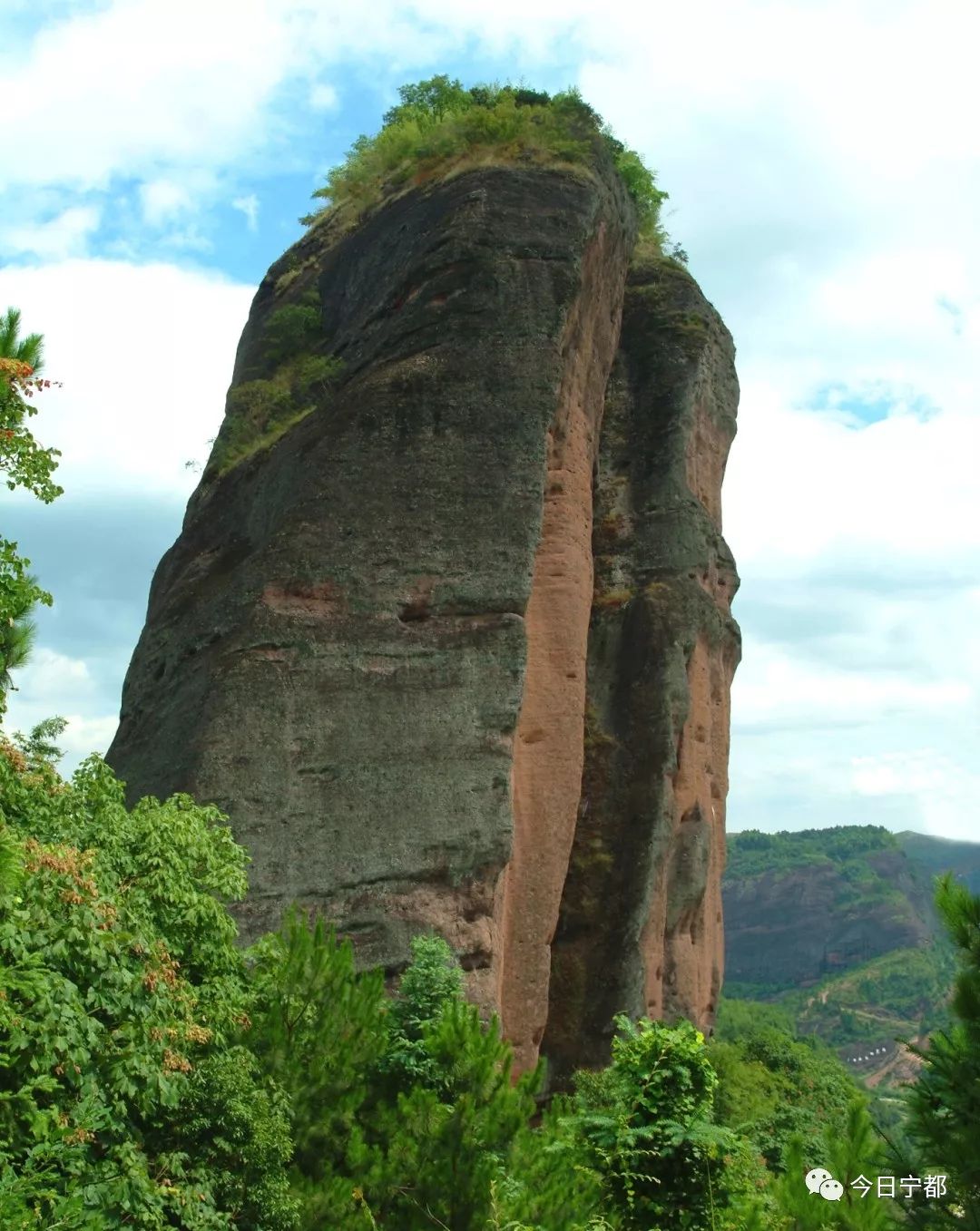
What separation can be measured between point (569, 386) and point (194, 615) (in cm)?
677

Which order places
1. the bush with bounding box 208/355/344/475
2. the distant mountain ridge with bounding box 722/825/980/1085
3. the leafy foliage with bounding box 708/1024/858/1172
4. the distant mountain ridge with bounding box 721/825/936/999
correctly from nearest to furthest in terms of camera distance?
the bush with bounding box 208/355/344/475 → the leafy foliage with bounding box 708/1024/858/1172 → the distant mountain ridge with bounding box 722/825/980/1085 → the distant mountain ridge with bounding box 721/825/936/999

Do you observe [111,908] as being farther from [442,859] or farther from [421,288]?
[421,288]

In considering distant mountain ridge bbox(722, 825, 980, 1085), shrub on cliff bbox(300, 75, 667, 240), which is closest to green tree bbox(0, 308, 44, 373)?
shrub on cliff bbox(300, 75, 667, 240)

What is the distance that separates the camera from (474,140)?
22.9m

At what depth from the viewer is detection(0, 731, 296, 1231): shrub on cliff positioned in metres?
8.93

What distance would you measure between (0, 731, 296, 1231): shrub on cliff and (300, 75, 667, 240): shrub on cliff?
1399cm

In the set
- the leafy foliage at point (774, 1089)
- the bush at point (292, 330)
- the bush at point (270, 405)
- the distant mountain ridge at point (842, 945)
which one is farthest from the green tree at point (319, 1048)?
the distant mountain ridge at point (842, 945)

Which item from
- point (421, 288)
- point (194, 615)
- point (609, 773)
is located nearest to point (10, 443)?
point (194, 615)

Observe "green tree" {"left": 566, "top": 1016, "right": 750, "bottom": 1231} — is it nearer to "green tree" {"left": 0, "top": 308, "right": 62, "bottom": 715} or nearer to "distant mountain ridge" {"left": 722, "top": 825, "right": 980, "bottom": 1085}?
"green tree" {"left": 0, "top": 308, "right": 62, "bottom": 715}

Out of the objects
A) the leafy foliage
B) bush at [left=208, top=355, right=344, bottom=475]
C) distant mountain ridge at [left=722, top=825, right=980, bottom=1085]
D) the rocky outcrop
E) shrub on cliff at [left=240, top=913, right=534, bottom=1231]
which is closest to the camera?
shrub on cliff at [left=240, top=913, right=534, bottom=1231]

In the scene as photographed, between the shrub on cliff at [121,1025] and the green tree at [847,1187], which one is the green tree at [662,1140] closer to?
the green tree at [847,1187]

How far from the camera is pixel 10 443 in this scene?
10.4m

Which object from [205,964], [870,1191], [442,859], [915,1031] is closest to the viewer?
[870,1191]

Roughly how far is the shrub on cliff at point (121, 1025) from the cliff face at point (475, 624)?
4138 millimetres
